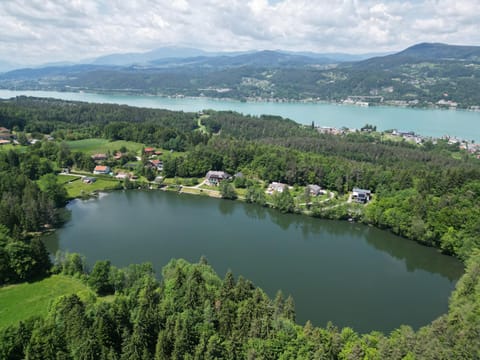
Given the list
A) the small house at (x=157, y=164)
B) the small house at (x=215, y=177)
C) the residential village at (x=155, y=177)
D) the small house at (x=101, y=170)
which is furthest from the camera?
the small house at (x=157, y=164)

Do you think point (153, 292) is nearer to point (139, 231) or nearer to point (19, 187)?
point (139, 231)

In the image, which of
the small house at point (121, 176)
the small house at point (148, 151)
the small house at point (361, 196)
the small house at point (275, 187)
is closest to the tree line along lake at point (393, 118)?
the small house at point (148, 151)

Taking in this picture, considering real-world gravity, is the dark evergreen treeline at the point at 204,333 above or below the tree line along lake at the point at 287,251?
above

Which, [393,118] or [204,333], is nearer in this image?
[204,333]

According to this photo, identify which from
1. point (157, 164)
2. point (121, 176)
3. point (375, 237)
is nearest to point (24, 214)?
point (121, 176)

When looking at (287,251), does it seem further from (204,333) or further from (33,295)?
(33,295)

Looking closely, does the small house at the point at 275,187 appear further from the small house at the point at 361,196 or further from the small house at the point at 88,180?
the small house at the point at 88,180

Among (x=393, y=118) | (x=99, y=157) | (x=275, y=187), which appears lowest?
(x=275, y=187)
